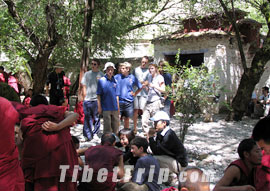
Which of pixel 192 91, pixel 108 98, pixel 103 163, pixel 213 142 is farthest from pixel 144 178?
pixel 213 142

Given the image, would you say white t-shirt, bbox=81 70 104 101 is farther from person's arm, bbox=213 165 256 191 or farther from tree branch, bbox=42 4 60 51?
person's arm, bbox=213 165 256 191

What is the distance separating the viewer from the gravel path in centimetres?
571

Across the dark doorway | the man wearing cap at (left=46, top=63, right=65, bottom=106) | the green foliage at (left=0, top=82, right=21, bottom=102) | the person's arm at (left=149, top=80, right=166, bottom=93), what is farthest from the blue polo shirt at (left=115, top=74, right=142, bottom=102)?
the dark doorway

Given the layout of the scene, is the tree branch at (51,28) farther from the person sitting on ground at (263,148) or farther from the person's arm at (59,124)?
the person sitting on ground at (263,148)

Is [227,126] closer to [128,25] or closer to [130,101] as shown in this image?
[130,101]

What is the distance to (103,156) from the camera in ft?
13.2

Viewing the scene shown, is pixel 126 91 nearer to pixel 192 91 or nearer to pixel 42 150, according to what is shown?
pixel 192 91

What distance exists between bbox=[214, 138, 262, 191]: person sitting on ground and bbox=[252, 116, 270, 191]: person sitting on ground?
0.17 ft

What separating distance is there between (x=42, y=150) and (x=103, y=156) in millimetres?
952

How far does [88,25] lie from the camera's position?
9484mm

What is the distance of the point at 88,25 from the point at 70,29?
1.19 m

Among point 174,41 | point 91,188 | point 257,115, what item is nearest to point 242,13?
point 174,41

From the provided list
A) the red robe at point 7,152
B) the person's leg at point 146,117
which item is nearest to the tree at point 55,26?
the person's leg at point 146,117

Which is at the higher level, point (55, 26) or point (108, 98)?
point (55, 26)
